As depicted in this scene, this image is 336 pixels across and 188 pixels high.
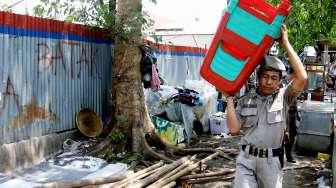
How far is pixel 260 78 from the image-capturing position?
3951mm

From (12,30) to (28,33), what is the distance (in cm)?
38

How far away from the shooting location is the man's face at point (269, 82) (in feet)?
12.7

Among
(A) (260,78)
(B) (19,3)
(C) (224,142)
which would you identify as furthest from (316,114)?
(B) (19,3)

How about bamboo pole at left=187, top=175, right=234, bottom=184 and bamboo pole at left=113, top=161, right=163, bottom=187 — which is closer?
bamboo pole at left=113, top=161, right=163, bottom=187

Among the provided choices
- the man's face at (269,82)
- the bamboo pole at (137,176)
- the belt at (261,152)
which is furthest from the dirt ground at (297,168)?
the man's face at (269,82)

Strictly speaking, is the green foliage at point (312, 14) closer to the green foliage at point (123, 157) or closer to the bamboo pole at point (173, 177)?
the bamboo pole at point (173, 177)

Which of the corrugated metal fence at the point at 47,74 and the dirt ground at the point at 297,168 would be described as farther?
the dirt ground at the point at 297,168

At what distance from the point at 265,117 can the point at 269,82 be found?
297mm

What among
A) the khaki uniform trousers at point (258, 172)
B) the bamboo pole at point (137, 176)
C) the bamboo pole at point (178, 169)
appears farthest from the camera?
the bamboo pole at point (178, 169)

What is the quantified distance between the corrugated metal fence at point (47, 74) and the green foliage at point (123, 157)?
0.98 metres

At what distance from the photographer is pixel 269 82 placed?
3916mm

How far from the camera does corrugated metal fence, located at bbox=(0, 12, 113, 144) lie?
703 centimetres

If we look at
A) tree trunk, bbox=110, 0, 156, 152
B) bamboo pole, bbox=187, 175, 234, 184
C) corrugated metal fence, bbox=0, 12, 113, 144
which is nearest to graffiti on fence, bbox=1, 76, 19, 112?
corrugated metal fence, bbox=0, 12, 113, 144

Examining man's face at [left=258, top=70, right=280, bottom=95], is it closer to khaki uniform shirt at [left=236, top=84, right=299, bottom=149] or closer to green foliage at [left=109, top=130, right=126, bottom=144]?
khaki uniform shirt at [left=236, top=84, right=299, bottom=149]
